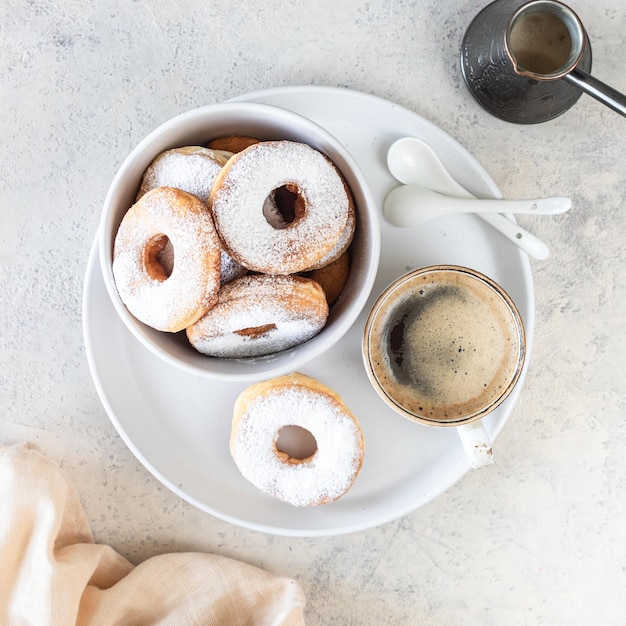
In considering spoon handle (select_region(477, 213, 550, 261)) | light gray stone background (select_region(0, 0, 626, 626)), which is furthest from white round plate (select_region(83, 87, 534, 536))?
light gray stone background (select_region(0, 0, 626, 626))

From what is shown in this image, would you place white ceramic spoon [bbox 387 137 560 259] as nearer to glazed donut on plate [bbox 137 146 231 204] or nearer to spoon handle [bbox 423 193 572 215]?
spoon handle [bbox 423 193 572 215]

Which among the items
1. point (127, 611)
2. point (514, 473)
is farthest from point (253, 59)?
point (127, 611)

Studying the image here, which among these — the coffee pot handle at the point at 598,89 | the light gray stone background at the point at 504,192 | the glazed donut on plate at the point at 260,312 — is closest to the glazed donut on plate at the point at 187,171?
the glazed donut on plate at the point at 260,312

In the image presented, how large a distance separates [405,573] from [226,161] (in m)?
0.79

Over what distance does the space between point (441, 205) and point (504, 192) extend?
182 millimetres

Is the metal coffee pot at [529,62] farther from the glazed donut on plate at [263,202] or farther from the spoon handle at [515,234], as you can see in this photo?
the glazed donut on plate at [263,202]

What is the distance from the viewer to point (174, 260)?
2.52 feet

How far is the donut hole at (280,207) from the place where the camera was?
0.85 m

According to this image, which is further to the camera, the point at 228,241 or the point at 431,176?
the point at 431,176

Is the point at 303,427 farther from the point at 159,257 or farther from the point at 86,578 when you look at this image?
the point at 86,578

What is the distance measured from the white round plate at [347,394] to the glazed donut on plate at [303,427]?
5 centimetres

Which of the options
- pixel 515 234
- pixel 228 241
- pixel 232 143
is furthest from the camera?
pixel 515 234

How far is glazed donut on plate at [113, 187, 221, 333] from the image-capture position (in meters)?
0.74

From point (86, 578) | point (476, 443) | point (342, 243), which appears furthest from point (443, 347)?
point (86, 578)
